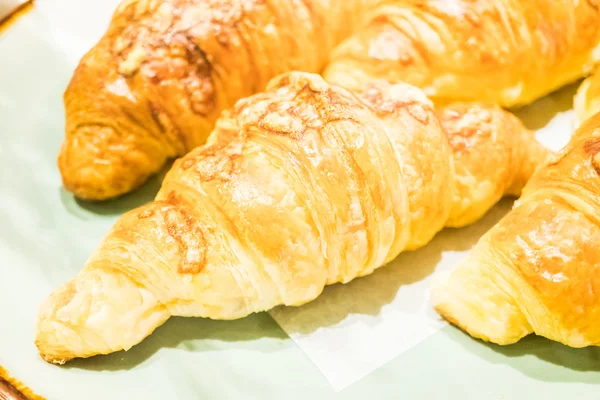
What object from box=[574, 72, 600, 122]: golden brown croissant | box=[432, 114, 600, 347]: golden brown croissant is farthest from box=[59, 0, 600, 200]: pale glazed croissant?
box=[432, 114, 600, 347]: golden brown croissant

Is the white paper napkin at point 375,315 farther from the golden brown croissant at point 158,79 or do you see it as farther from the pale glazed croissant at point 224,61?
the golden brown croissant at point 158,79

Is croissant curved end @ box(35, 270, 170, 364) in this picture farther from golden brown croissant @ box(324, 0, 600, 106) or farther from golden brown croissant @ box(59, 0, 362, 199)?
golden brown croissant @ box(324, 0, 600, 106)

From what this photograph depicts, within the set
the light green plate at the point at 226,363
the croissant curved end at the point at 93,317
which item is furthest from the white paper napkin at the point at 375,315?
the croissant curved end at the point at 93,317

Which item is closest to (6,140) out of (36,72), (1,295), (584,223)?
(36,72)

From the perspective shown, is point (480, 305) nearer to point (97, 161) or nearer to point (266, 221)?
point (266, 221)

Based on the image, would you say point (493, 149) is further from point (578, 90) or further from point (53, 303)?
point (53, 303)

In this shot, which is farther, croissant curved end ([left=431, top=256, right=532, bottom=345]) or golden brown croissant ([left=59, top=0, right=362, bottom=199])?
golden brown croissant ([left=59, top=0, right=362, bottom=199])

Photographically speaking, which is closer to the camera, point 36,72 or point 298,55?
point 298,55
